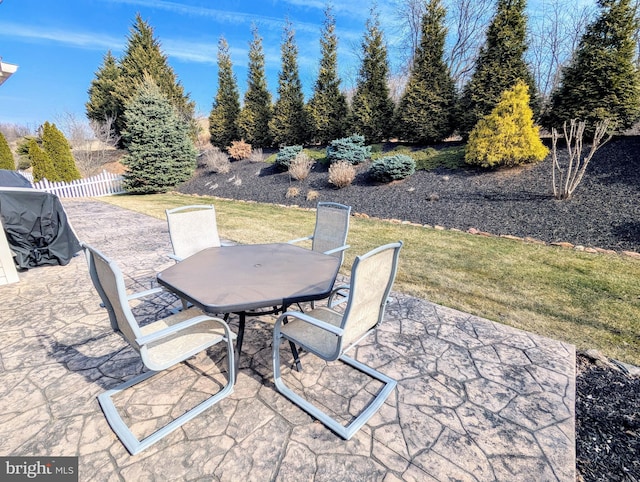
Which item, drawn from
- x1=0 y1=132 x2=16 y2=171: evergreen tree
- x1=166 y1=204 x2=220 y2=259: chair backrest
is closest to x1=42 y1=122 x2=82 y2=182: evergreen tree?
x1=0 y1=132 x2=16 y2=171: evergreen tree

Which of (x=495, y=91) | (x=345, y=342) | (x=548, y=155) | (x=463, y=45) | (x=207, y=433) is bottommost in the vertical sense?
(x=207, y=433)

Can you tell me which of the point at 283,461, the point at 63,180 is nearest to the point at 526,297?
the point at 283,461

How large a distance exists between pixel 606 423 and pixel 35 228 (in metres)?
6.71

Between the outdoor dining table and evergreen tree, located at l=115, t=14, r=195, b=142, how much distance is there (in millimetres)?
18815

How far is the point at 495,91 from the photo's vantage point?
29.1 ft

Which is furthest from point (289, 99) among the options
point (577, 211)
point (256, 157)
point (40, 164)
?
point (577, 211)

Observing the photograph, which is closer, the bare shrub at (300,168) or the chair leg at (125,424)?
the chair leg at (125,424)

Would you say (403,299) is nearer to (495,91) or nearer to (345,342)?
(345,342)

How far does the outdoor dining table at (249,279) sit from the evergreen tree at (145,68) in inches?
741

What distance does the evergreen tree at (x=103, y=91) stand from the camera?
67.0 feet

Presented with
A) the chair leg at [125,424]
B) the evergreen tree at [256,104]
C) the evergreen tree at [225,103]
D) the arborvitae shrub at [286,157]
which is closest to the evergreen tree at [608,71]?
the arborvitae shrub at [286,157]

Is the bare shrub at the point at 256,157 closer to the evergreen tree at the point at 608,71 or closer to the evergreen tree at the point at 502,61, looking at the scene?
the evergreen tree at the point at 502,61

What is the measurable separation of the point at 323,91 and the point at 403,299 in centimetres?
1224

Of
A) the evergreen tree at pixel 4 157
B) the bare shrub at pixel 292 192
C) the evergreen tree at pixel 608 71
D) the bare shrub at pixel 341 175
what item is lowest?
the bare shrub at pixel 292 192
